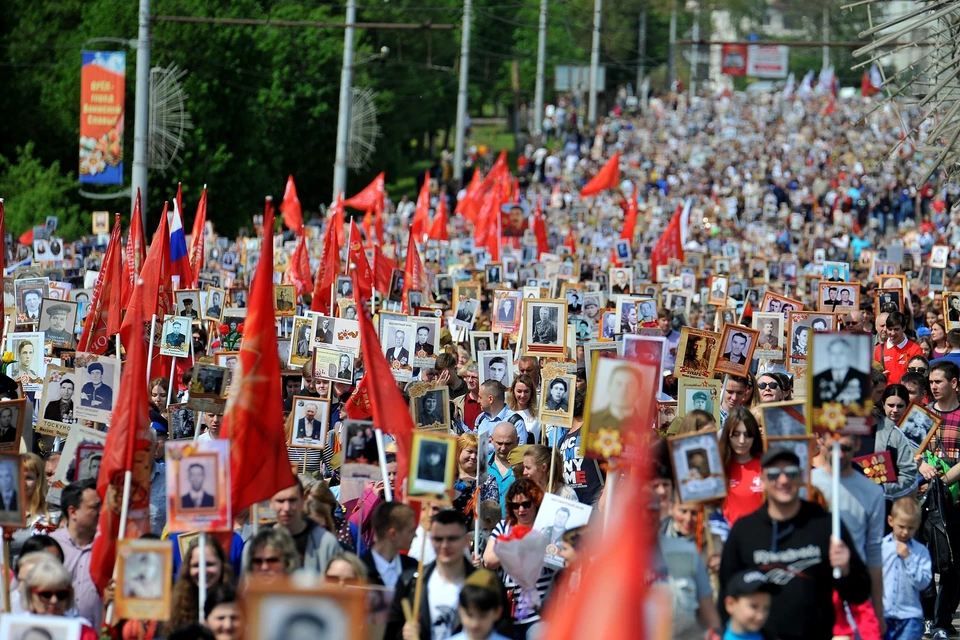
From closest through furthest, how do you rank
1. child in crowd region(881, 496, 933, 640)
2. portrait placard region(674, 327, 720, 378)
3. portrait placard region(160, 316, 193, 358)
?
child in crowd region(881, 496, 933, 640) → portrait placard region(674, 327, 720, 378) → portrait placard region(160, 316, 193, 358)

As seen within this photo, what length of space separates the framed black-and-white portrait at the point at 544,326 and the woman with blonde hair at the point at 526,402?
2.15 metres

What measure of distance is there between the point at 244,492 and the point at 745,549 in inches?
93.7

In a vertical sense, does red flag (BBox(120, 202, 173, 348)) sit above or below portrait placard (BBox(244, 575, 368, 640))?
above

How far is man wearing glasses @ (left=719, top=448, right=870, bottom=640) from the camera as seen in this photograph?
6559 millimetres

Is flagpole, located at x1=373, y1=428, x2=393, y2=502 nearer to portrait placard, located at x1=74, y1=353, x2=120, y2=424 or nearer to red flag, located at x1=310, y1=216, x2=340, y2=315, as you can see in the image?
portrait placard, located at x1=74, y1=353, x2=120, y2=424

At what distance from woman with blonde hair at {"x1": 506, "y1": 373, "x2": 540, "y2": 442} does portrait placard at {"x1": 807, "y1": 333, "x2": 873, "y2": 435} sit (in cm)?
467

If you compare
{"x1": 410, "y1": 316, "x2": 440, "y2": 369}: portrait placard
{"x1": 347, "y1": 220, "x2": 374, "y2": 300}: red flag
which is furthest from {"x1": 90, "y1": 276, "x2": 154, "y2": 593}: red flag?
→ {"x1": 347, "y1": 220, "x2": 374, "y2": 300}: red flag

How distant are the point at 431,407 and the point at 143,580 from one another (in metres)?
4.07

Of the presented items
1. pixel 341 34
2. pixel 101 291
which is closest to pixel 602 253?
pixel 101 291

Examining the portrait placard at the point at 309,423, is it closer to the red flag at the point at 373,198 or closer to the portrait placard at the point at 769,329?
the portrait placard at the point at 769,329

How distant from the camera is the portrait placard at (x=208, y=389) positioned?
1023 cm

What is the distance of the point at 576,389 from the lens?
12117 millimetres

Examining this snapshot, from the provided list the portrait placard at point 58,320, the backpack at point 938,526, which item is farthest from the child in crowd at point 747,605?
the portrait placard at point 58,320

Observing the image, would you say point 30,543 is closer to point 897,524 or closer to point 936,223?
point 897,524
